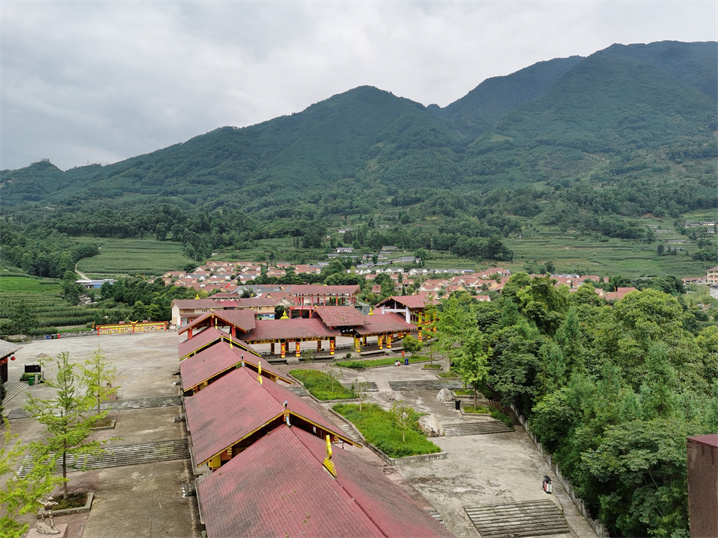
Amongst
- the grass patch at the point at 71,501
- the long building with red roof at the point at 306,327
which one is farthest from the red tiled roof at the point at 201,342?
the grass patch at the point at 71,501

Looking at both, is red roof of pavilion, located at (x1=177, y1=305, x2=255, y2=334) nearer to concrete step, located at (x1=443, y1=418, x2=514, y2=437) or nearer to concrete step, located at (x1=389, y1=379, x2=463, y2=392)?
concrete step, located at (x1=389, y1=379, x2=463, y2=392)

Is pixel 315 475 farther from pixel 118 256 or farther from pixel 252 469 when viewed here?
pixel 118 256

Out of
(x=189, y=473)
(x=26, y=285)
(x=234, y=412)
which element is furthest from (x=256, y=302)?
(x=234, y=412)

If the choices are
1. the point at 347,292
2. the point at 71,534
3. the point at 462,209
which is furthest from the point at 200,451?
the point at 462,209

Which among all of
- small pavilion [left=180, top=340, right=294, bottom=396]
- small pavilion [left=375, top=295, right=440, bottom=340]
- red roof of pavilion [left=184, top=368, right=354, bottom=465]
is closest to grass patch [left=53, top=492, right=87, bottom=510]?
red roof of pavilion [left=184, top=368, right=354, bottom=465]

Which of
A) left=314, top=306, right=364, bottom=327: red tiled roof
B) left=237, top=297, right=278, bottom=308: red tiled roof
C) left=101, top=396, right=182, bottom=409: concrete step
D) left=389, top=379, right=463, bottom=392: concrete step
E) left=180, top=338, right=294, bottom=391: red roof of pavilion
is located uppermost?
left=180, top=338, right=294, bottom=391: red roof of pavilion

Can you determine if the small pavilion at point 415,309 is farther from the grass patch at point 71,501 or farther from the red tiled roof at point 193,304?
the grass patch at point 71,501

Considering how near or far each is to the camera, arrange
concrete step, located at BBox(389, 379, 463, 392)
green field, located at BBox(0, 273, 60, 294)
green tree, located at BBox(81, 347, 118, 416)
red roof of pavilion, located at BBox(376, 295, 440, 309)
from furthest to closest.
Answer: green field, located at BBox(0, 273, 60, 294)
red roof of pavilion, located at BBox(376, 295, 440, 309)
concrete step, located at BBox(389, 379, 463, 392)
green tree, located at BBox(81, 347, 118, 416)
